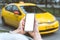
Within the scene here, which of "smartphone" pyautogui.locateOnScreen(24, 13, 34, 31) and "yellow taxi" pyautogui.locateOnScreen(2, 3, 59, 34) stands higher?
"smartphone" pyautogui.locateOnScreen(24, 13, 34, 31)

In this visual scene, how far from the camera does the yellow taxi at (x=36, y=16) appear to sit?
30.6 ft

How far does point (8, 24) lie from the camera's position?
11.7 meters

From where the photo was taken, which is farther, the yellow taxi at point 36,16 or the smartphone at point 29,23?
the yellow taxi at point 36,16

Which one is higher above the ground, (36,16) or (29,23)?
(29,23)

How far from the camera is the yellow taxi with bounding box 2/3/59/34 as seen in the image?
9328mm

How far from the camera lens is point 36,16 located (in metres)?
9.59

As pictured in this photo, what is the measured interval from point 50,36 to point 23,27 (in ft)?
25.6

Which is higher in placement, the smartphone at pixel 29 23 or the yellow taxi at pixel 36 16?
the smartphone at pixel 29 23

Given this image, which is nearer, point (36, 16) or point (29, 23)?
point (29, 23)

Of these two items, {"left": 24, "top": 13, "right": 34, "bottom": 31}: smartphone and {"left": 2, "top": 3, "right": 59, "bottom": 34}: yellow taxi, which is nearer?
{"left": 24, "top": 13, "right": 34, "bottom": 31}: smartphone

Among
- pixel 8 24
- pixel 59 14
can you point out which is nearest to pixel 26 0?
pixel 59 14

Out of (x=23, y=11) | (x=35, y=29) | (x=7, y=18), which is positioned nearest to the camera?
(x=35, y=29)

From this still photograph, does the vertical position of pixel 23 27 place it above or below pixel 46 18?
above

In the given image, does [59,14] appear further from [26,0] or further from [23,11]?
[23,11]
